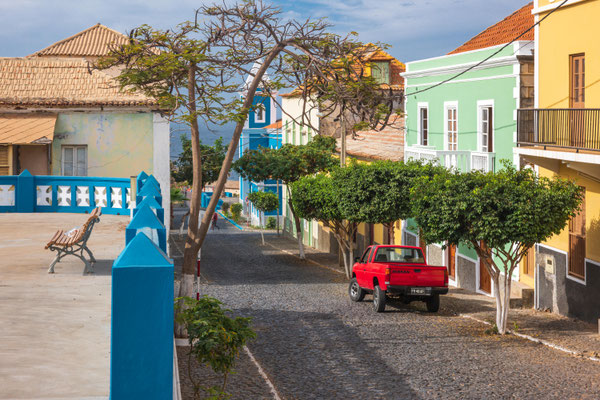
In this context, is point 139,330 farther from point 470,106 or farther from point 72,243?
point 470,106

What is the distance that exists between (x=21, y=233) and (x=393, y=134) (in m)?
23.0

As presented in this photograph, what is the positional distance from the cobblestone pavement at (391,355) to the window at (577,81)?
5780 mm

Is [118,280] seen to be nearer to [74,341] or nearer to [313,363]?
[74,341]

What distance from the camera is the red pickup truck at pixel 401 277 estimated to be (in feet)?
59.6

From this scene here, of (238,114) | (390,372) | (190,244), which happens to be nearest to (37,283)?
(190,244)

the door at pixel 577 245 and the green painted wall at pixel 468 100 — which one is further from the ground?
the green painted wall at pixel 468 100

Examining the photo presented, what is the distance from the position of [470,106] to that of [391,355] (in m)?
12.1

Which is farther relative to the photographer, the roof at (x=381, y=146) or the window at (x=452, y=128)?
the roof at (x=381, y=146)

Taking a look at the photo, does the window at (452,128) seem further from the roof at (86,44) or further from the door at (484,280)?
the roof at (86,44)

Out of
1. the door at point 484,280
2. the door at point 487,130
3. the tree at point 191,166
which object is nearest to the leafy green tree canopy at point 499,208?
the door at point 487,130

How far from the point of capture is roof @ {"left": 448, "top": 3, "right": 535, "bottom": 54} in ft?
80.9

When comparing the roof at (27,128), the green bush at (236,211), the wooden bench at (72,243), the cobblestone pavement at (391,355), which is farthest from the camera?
the green bush at (236,211)

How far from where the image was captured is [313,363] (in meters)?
13.4

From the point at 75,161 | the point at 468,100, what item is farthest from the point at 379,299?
the point at 75,161
